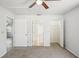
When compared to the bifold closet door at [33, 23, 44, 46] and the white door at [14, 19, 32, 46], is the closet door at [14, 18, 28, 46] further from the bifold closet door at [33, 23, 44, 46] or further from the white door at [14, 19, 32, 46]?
the bifold closet door at [33, 23, 44, 46]

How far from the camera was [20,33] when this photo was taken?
740 centimetres

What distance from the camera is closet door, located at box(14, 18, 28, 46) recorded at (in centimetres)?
735

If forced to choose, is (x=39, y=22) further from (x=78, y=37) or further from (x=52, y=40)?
(x=78, y=37)

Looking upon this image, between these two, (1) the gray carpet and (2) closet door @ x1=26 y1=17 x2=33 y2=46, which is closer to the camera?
(1) the gray carpet

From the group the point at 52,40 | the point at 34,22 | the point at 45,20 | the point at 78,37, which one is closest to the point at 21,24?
the point at 34,22

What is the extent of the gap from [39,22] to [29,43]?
4.98 ft

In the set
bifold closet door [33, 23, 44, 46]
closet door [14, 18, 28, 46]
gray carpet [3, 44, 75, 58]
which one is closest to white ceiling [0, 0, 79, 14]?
gray carpet [3, 44, 75, 58]

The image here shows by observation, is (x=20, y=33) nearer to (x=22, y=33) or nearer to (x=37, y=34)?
(x=22, y=33)

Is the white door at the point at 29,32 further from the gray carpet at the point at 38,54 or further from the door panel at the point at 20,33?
the gray carpet at the point at 38,54

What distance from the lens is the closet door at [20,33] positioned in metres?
7.35

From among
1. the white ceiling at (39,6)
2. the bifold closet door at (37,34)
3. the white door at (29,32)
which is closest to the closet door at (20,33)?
the white door at (29,32)

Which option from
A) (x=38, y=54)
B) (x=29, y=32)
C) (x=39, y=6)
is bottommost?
(x=38, y=54)

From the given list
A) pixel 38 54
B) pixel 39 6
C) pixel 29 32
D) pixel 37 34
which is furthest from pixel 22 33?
pixel 39 6

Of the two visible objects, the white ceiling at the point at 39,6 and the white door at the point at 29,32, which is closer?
the white ceiling at the point at 39,6
